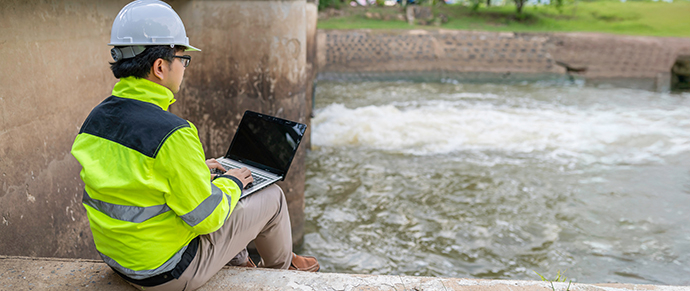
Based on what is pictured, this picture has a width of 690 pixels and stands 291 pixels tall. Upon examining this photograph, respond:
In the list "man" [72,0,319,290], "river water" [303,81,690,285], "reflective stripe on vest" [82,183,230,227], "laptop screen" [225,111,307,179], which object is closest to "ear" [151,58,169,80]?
"man" [72,0,319,290]

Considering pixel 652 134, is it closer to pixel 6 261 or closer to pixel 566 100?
pixel 566 100

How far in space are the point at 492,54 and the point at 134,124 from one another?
1437cm

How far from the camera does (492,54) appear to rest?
1473 cm

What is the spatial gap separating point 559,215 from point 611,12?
17167 mm

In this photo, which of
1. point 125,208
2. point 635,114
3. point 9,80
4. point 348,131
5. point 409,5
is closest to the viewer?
point 125,208

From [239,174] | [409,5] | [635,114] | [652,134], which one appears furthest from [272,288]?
[409,5]

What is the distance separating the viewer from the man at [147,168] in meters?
1.60

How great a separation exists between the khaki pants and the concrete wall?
3.28 feet

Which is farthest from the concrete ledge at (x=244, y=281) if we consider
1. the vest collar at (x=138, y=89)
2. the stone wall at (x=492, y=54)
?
the stone wall at (x=492, y=54)

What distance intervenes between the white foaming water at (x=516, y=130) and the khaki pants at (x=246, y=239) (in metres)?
5.21

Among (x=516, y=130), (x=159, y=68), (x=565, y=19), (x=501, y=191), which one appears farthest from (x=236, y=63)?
(x=565, y=19)

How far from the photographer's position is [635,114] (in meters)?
10.2

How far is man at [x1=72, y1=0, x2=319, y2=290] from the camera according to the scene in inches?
63.1

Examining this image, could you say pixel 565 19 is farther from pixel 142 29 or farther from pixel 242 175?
pixel 142 29
